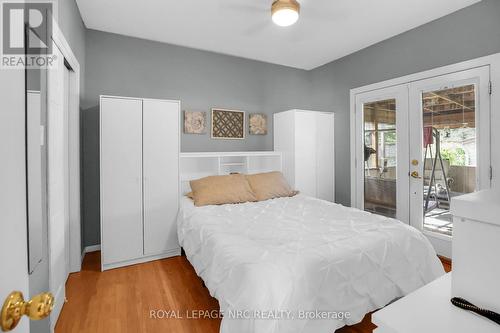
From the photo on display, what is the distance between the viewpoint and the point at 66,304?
215cm

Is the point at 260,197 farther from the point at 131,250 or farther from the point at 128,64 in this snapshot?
the point at 128,64

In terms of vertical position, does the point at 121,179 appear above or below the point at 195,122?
below

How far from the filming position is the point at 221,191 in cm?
309

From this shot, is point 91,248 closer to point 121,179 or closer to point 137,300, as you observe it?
point 121,179

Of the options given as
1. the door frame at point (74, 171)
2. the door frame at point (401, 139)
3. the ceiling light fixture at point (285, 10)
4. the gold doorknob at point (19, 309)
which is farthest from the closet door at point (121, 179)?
the door frame at point (401, 139)

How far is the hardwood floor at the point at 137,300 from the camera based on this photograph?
1877mm

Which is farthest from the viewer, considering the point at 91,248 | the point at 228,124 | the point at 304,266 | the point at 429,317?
the point at 228,124

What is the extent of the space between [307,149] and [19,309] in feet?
12.5

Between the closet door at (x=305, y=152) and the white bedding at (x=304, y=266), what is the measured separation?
1.54 metres

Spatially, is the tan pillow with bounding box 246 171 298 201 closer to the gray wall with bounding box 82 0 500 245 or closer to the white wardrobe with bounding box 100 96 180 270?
the gray wall with bounding box 82 0 500 245

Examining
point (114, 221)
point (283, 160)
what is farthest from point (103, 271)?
point (283, 160)

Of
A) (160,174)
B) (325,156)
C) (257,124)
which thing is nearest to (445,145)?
(325,156)

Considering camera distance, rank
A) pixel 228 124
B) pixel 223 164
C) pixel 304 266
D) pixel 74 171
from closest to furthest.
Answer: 1. pixel 304 266
2. pixel 74 171
3. pixel 223 164
4. pixel 228 124

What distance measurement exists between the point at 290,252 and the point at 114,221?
2.08m
